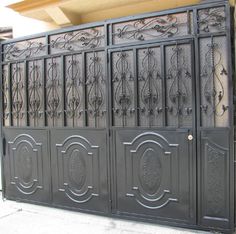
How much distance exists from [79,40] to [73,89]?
730 millimetres

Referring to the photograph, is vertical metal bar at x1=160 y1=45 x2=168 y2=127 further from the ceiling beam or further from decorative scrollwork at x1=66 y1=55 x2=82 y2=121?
the ceiling beam

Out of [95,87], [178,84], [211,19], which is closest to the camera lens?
[211,19]

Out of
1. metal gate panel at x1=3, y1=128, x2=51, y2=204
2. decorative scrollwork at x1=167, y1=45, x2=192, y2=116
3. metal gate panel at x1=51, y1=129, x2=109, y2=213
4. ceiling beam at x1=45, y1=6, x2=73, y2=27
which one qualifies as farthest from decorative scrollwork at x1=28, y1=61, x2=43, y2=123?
decorative scrollwork at x1=167, y1=45, x2=192, y2=116

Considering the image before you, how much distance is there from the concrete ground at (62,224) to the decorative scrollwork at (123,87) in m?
1.42

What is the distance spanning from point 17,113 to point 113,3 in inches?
94.0

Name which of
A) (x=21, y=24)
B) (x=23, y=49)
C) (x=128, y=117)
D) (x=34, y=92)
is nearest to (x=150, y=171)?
(x=128, y=117)

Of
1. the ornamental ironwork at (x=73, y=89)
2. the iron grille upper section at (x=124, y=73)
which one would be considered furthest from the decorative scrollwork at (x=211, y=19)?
the ornamental ironwork at (x=73, y=89)

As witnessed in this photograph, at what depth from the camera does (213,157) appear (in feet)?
12.2

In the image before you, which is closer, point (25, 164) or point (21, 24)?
point (25, 164)

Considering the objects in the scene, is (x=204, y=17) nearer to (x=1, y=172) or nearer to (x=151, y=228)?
(x=151, y=228)

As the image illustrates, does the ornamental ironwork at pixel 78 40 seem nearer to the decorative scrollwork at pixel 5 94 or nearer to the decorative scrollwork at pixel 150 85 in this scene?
the decorative scrollwork at pixel 150 85

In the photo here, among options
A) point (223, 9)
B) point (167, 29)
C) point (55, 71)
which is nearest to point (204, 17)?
point (223, 9)

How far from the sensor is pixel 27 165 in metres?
5.16

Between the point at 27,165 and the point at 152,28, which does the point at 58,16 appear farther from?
the point at 27,165
